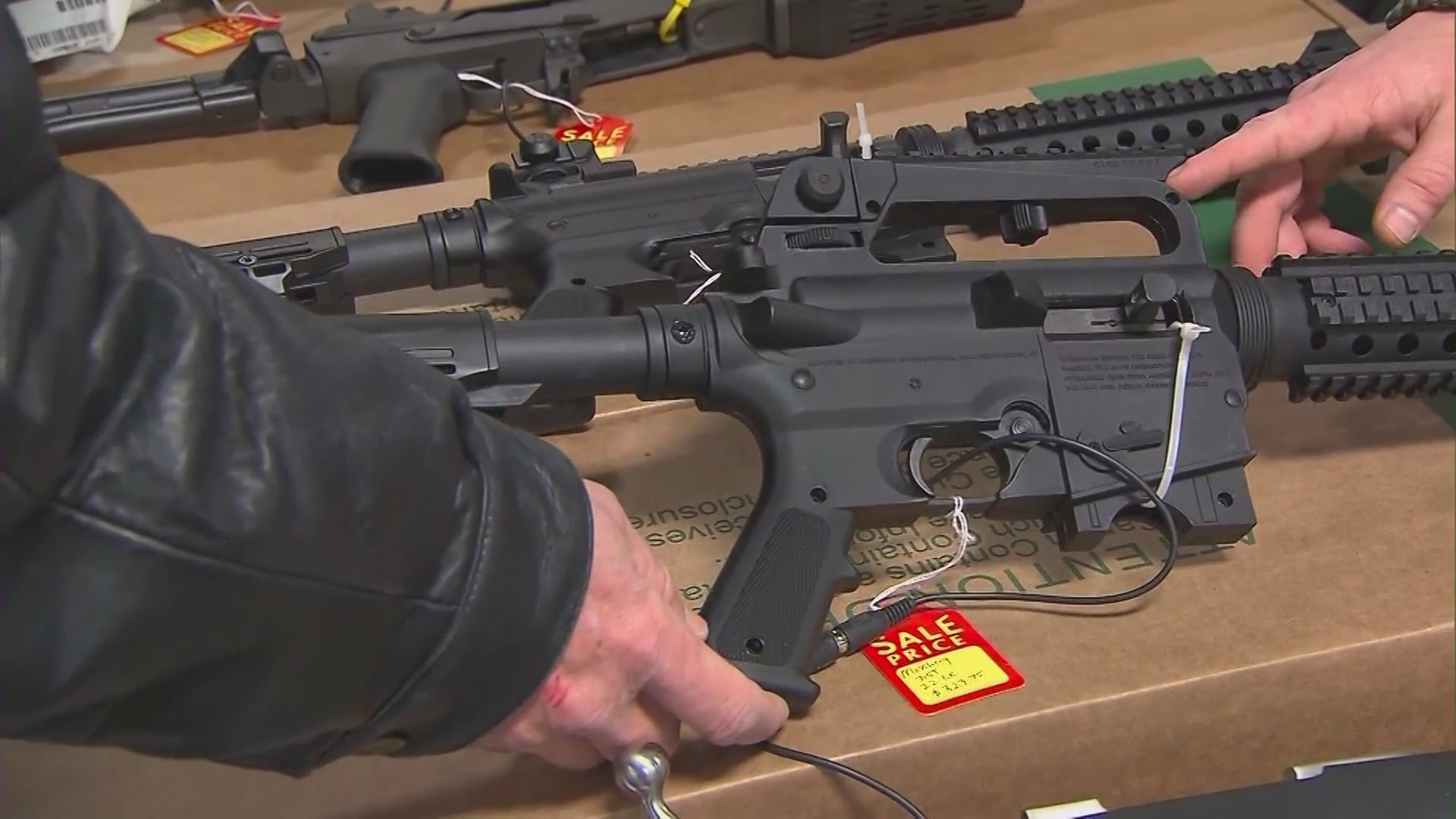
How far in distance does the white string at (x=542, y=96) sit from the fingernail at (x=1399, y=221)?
66cm

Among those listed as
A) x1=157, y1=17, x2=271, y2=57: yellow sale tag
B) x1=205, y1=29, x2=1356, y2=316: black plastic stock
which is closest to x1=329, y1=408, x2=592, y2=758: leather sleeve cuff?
x1=205, y1=29, x2=1356, y2=316: black plastic stock

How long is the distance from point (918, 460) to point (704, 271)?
0.23m

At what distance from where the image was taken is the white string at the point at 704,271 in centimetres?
80

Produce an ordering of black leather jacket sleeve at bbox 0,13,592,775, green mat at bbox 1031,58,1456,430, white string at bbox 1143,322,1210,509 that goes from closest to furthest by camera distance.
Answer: black leather jacket sleeve at bbox 0,13,592,775
white string at bbox 1143,322,1210,509
green mat at bbox 1031,58,1456,430

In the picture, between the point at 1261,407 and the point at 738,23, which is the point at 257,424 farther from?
the point at 738,23

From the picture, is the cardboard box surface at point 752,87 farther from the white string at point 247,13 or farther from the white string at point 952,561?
the white string at point 952,561

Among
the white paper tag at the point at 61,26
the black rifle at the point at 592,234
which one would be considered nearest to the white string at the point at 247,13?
the white paper tag at the point at 61,26

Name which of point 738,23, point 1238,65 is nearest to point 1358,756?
point 1238,65

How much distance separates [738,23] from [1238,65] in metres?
0.46

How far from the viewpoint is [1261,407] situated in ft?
2.95

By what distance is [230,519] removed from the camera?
44cm

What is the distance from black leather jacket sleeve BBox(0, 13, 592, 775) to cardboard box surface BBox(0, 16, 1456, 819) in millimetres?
154

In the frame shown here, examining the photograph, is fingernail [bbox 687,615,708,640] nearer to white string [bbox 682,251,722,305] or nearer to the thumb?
white string [bbox 682,251,722,305]

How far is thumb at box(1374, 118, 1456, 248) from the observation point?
0.84 m
